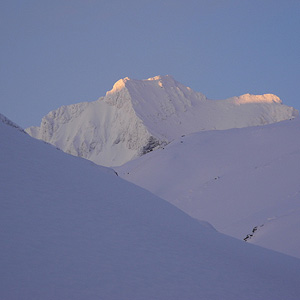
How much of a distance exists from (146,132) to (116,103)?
26622 millimetres

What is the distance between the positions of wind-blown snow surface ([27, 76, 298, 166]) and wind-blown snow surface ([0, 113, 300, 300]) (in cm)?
14267

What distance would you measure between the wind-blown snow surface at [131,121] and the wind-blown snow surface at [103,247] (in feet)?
468

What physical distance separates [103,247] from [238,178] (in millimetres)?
22201

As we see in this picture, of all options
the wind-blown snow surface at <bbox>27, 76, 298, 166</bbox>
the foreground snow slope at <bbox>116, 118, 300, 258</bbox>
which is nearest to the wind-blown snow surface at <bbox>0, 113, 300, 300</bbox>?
the foreground snow slope at <bbox>116, 118, 300, 258</bbox>

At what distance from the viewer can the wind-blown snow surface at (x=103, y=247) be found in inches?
219

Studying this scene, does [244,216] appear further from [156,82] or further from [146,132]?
[156,82]

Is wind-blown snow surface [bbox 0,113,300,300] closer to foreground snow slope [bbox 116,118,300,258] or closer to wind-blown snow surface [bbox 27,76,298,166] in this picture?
foreground snow slope [bbox 116,118,300,258]

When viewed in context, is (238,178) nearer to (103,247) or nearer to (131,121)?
(103,247)

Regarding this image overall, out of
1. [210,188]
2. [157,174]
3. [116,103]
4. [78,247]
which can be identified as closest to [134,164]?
[157,174]

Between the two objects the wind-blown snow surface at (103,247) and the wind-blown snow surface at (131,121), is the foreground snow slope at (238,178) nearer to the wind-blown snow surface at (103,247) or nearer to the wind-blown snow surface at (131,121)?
the wind-blown snow surface at (103,247)

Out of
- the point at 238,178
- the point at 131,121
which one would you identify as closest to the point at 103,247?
the point at 238,178

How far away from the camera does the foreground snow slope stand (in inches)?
744

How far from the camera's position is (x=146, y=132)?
162375mm

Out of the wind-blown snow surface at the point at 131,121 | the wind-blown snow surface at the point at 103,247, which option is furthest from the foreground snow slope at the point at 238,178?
the wind-blown snow surface at the point at 131,121
